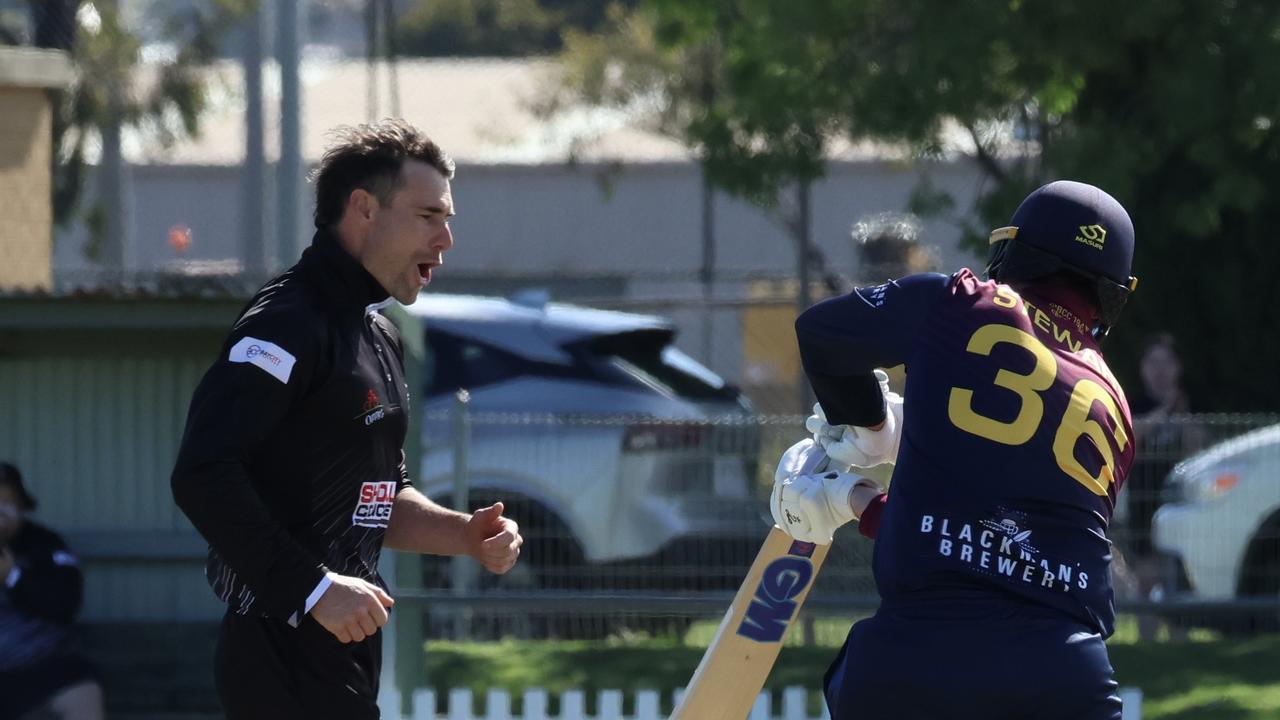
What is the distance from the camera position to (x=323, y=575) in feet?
12.1

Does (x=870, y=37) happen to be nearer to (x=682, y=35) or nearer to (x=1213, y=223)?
(x=682, y=35)

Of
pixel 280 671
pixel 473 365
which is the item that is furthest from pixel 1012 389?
pixel 473 365

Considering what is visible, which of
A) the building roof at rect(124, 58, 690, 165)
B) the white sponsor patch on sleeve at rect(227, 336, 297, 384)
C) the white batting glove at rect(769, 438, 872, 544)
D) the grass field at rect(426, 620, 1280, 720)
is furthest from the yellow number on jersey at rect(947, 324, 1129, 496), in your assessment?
the building roof at rect(124, 58, 690, 165)

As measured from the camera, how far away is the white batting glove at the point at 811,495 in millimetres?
3875

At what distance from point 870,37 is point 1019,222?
304 inches

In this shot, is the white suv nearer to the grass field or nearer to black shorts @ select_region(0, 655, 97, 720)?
the grass field

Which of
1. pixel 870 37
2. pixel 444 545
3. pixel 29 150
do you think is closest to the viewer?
pixel 444 545

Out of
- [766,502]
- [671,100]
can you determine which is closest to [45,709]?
[766,502]

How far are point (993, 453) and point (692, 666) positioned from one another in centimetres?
527

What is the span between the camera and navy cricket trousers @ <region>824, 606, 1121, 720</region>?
3383mm

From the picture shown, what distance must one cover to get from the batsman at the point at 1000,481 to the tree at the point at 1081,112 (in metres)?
6.74

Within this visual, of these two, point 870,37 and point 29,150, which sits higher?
point 870,37

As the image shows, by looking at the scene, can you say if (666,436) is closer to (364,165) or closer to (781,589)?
(781,589)

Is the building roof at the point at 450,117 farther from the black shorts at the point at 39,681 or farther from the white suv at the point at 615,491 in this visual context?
the black shorts at the point at 39,681
